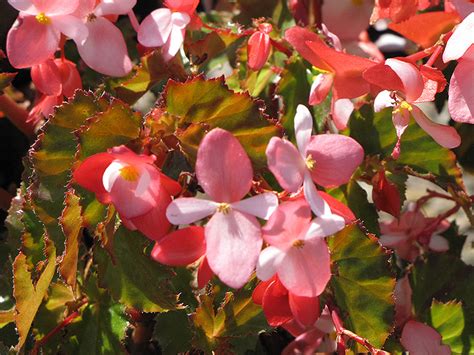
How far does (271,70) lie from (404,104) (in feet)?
0.83

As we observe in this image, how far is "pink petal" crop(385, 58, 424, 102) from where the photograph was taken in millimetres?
542

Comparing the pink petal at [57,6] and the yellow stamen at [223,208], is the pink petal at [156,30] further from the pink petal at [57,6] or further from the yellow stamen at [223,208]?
the yellow stamen at [223,208]

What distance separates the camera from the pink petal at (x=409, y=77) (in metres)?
0.54

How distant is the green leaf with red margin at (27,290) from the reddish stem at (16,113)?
0.23 meters

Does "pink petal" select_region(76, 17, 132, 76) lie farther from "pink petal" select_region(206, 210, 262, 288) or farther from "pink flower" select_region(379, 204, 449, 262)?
"pink flower" select_region(379, 204, 449, 262)

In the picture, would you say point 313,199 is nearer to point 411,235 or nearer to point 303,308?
point 303,308

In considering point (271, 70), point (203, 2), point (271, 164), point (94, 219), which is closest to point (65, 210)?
point (94, 219)

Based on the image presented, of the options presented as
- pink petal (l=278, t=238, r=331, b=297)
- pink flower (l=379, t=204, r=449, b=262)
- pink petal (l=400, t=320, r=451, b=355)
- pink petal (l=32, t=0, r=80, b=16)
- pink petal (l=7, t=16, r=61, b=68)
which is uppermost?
pink petal (l=32, t=0, r=80, b=16)

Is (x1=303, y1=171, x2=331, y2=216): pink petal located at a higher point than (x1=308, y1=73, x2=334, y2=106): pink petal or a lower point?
higher

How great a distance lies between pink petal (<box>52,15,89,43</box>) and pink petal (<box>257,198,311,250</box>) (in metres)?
0.22

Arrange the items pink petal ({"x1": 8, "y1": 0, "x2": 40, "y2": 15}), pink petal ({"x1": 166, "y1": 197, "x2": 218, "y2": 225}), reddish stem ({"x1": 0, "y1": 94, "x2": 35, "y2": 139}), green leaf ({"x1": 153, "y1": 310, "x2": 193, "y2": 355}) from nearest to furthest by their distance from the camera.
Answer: pink petal ({"x1": 166, "y1": 197, "x2": 218, "y2": 225})
pink petal ({"x1": 8, "y1": 0, "x2": 40, "y2": 15})
green leaf ({"x1": 153, "y1": 310, "x2": 193, "y2": 355})
reddish stem ({"x1": 0, "y1": 94, "x2": 35, "y2": 139})

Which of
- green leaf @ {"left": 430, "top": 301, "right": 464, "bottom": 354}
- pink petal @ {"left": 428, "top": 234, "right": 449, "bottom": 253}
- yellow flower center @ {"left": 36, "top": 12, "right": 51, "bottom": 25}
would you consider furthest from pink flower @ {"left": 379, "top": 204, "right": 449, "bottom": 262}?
yellow flower center @ {"left": 36, "top": 12, "right": 51, "bottom": 25}

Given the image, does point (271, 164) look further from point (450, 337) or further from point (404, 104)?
point (450, 337)

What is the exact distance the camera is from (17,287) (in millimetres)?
620
